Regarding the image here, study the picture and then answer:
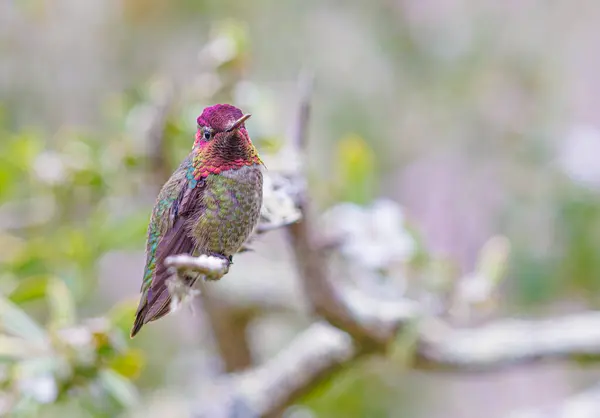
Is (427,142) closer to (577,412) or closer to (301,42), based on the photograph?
(301,42)

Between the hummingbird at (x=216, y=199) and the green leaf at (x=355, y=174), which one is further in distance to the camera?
the green leaf at (x=355, y=174)

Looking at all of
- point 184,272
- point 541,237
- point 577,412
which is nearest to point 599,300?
Result: point 541,237

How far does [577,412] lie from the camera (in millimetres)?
1579


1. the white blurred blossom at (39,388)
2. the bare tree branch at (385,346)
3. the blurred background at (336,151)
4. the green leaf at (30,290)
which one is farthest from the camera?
the blurred background at (336,151)

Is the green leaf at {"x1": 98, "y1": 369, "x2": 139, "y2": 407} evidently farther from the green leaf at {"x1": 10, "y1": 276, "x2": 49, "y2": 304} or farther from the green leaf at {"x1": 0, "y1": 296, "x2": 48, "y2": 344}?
the green leaf at {"x1": 10, "y1": 276, "x2": 49, "y2": 304}

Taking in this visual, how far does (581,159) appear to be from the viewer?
7.32 ft

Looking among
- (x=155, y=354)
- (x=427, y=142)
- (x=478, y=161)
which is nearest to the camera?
(x=155, y=354)

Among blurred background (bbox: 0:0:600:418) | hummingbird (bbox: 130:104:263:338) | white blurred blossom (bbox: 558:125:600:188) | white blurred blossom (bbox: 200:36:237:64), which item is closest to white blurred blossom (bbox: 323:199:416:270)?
blurred background (bbox: 0:0:600:418)

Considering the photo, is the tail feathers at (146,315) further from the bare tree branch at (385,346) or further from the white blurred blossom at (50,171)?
the white blurred blossom at (50,171)

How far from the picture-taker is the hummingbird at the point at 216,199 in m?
0.60

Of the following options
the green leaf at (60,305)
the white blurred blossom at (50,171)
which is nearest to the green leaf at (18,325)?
the green leaf at (60,305)

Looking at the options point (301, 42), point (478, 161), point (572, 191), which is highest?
point (301, 42)

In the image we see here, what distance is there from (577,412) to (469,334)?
13.1 inches

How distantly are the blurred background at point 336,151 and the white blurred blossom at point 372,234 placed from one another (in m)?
0.02
